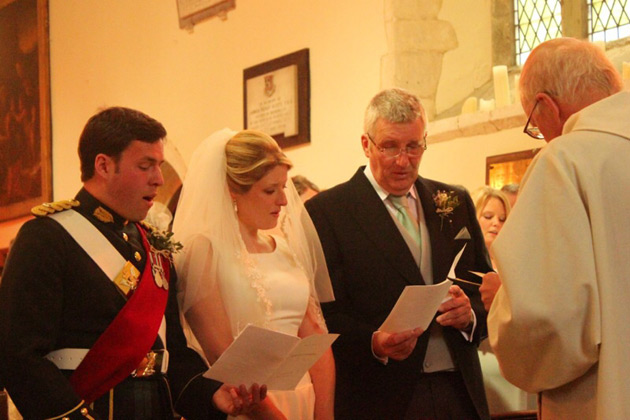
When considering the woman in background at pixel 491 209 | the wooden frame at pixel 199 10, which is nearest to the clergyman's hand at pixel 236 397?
the woman in background at pixel 491 209

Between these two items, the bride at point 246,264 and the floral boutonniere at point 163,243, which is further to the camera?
the bride at point 246,264

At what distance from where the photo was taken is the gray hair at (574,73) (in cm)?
253

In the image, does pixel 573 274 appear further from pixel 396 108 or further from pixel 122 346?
pixel 396 108

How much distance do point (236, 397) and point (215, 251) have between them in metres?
0.55

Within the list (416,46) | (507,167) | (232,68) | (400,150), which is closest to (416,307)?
(400,150)

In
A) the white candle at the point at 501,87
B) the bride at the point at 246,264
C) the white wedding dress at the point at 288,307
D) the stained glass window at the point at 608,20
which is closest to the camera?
the bride at the point at 246,264

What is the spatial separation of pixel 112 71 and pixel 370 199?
7.56 metres

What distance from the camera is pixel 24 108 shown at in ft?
40.2

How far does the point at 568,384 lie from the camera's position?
2.35 meters

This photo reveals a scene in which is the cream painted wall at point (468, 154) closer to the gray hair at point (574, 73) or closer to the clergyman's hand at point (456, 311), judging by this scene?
the clergyman's hand at point (456, 311)

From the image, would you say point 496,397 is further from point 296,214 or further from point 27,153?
point 27,153

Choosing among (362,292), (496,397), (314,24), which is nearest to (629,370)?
(362,292)

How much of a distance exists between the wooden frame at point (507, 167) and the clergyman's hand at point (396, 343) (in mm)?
2956

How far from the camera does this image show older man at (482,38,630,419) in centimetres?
221
